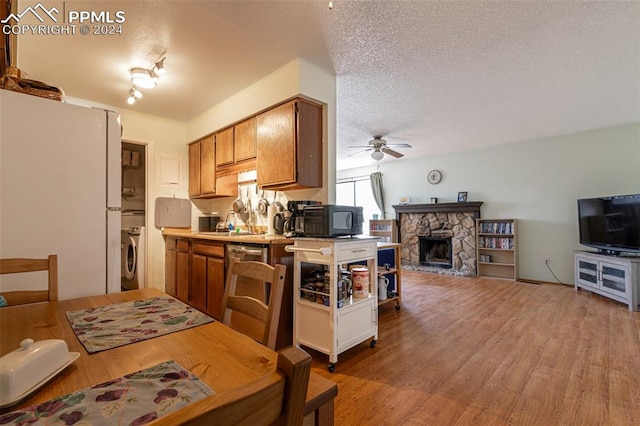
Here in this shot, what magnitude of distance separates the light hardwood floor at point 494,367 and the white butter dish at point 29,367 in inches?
54.0

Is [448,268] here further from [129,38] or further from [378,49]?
[129,38]

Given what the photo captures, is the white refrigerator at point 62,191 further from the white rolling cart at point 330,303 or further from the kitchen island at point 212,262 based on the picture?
the white rolling cart at point 330,303

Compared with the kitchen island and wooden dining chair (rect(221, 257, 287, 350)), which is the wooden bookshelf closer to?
the kitchen island

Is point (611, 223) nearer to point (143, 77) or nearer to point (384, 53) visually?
point (384, 53)

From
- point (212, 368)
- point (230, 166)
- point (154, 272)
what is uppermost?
point (230, 166)

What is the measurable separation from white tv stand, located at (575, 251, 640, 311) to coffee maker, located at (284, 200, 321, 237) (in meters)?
3.93

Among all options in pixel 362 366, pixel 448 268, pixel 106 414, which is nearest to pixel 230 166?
pixel 362 366

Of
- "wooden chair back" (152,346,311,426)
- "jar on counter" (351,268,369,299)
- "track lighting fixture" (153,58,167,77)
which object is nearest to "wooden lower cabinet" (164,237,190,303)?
"track lighting fixture" (153,58,167,77)

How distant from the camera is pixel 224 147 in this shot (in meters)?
3.51

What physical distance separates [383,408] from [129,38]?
3142mm

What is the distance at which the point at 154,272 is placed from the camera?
384 centimetres

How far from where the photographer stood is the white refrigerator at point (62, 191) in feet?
4.76

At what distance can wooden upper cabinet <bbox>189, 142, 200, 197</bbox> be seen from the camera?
4.00m

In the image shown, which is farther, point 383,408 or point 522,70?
point 522,70
